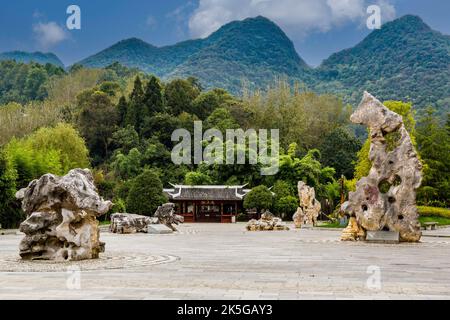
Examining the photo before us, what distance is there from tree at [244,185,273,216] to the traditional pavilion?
6.04ft

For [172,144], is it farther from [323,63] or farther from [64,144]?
[323,63]

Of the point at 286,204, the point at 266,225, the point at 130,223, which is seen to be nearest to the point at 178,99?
the point at 286,204

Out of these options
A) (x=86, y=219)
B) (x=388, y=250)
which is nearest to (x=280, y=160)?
(x=388, y=250)

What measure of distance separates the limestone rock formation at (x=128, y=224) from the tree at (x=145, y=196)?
33.0 feet

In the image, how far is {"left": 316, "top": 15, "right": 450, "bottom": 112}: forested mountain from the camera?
77688 millimetres

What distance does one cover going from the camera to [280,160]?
47375 millimetres

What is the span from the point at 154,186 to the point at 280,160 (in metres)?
13.3

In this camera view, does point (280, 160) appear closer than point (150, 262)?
No

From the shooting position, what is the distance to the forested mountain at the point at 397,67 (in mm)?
77688

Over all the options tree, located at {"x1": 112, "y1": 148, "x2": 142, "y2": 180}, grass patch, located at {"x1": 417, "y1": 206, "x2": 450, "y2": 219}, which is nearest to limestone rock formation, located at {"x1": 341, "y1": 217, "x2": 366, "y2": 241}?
grass patch, located at {"x1": 417, "y1": 206, "x2": 450, "y2": 219}

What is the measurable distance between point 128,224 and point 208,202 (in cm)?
1979

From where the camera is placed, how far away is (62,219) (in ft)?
38.2
